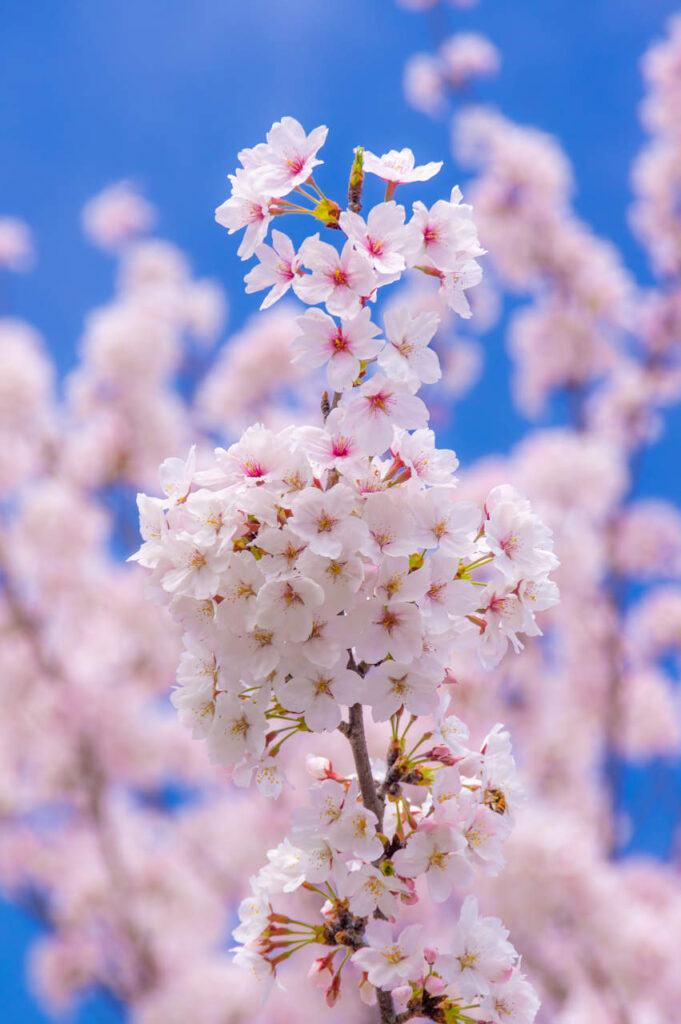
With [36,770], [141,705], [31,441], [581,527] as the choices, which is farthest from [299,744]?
[31,441]

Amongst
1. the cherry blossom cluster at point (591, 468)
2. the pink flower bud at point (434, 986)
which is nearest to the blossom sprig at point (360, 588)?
the pink flower bud at point (434, 986)

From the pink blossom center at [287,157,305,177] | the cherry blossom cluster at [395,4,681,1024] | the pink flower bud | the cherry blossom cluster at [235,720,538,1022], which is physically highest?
the cherry blossom cluster at [395,4,681,1024]

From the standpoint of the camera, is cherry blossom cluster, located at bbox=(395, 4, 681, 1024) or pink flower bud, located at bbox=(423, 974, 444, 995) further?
cherry blossom cluster, located at bbox=(395, 4, 681, 1024)

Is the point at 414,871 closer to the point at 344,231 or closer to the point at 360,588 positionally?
the point at 360,588

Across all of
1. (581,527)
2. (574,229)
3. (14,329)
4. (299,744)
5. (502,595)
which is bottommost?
(502,595)

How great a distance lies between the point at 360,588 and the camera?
0.97 metres

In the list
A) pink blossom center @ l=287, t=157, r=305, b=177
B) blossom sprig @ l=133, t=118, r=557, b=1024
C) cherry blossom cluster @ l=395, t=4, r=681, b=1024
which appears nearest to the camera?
blossom sprig @ l=133, t=118, r=557, b=1024

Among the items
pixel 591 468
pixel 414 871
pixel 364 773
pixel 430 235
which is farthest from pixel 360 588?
pixel 591 468

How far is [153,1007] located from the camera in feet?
13.8

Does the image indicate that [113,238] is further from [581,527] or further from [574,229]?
[581,527]

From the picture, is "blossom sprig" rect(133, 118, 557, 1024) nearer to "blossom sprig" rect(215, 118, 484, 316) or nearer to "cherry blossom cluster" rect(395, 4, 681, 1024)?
"blossom sprig" rect(215, 118, 484, 316)

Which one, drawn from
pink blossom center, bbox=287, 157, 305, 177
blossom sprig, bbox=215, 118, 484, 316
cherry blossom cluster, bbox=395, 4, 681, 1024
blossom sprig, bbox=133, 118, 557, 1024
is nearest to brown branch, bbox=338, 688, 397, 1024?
blossom sprig, bbox=133, 118, 557, 1024

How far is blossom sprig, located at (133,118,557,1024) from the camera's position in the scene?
0.96m

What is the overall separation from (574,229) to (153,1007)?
4.90 metres
